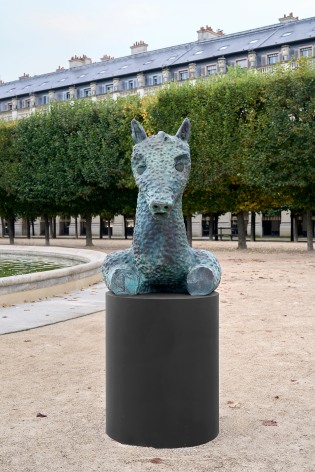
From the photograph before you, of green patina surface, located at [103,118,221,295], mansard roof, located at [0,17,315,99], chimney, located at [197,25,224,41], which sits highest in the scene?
chimney, located at [197,25,224,41]

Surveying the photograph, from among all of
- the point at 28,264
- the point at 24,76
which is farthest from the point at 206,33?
the point at 28,264

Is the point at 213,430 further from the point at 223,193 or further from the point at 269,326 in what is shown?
the point at 223,193

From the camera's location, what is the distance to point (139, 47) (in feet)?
220

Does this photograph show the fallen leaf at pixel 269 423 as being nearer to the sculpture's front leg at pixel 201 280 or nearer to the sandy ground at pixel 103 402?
the sandy ground at pixel 103 402

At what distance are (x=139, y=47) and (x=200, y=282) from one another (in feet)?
218

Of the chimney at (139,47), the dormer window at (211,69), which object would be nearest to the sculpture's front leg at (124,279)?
the dormer window at (211,69)

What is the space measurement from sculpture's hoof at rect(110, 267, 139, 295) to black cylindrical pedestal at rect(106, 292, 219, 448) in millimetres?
145

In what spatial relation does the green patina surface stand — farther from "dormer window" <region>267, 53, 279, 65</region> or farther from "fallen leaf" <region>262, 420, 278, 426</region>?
"dormer window" <region>267, 53, 279, 65</region>

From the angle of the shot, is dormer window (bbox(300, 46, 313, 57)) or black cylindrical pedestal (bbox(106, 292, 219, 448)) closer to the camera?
black cylindrical pedestal (bbox(106, 292, 219, 448))

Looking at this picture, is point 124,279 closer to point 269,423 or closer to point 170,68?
point 269,423

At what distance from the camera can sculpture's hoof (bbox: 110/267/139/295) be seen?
4762 millimetres

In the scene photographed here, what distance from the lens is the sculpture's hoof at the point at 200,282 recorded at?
4680mm


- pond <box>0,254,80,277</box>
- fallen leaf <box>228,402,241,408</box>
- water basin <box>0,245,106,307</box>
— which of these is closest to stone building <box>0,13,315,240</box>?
pond <box>0,254,80,277</box>

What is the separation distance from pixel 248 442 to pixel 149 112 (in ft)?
92.3
